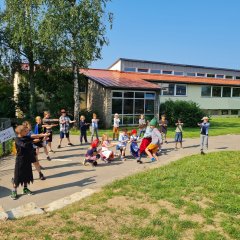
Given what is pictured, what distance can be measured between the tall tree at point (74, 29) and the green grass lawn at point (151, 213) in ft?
48.2

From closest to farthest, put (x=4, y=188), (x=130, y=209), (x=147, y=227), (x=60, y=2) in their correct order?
(x=147, y=227), (x=130, y=209), (x=4, y=188), (x=60, y=2)

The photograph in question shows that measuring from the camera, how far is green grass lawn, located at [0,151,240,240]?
549 cm

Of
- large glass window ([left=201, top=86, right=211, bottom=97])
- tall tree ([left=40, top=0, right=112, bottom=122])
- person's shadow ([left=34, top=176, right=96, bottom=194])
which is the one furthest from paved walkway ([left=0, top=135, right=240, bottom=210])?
large glass window ([left=201, top=86, right=211, bottom=97])

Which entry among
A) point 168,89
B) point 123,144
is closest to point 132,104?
point 168,89

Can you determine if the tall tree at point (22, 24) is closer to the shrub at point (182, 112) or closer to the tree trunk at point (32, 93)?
the tree trunk at point (32, 93)

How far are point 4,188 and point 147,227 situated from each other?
432 centimetres

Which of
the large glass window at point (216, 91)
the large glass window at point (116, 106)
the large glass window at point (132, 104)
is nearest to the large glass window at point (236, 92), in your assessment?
the large glass window at point (216, 91)

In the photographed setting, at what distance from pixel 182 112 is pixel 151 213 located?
882 inches

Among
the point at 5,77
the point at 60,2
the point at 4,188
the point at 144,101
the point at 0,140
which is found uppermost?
the point at 60,2

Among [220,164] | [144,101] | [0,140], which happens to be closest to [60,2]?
[144,101]

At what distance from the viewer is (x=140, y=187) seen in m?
8.00

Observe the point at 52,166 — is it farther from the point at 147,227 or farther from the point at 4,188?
the point at 147,227

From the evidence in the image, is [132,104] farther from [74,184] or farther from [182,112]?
[74,184]

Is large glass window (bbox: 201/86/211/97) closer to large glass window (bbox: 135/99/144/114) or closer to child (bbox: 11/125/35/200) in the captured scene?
large glass window (bbox: 135/99/144/114)
